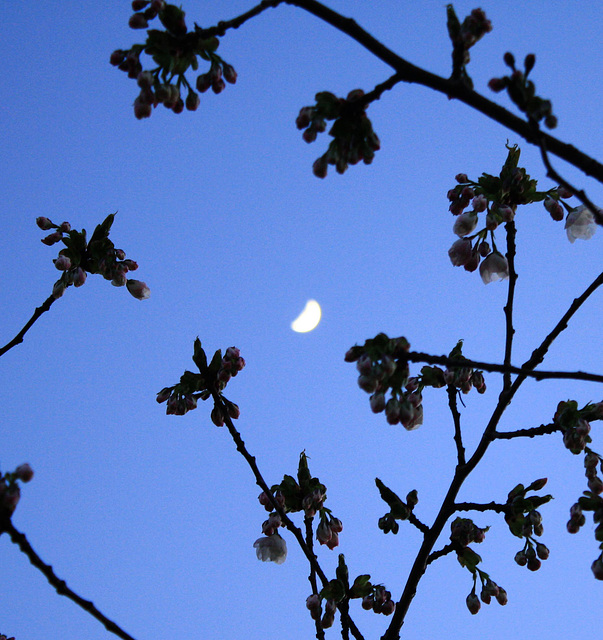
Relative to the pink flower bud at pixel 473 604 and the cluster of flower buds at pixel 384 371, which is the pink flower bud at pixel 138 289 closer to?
the cluster of flower buds at pixel 384 371

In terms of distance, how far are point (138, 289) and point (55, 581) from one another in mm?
3059

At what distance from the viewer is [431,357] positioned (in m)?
2.27

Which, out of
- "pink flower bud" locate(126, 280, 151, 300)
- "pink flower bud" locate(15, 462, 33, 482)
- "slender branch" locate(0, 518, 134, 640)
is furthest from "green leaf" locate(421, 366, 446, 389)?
"pink flower bud" locate(15, 462, 33, 482)

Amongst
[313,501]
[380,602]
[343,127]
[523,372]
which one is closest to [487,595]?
[380,602]

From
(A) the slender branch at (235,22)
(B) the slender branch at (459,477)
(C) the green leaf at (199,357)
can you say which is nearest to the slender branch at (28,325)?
(C) the green leaf at (199,357)

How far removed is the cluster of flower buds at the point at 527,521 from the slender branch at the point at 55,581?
2484 millimetres

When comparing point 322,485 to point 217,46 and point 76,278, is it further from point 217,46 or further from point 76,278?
point 217,46

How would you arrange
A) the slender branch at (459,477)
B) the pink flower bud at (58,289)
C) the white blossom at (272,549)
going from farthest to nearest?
the pink flower bud at (58,289) < the white blossom at (272,549) < the slender branch at (459,477)

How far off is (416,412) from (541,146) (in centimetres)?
206

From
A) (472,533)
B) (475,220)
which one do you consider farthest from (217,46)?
(472,533)

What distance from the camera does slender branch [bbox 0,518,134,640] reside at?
1919mm

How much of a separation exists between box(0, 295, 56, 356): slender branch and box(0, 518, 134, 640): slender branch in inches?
80.2

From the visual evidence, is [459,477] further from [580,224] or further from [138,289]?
[138,289]

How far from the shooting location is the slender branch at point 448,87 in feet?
6.66
